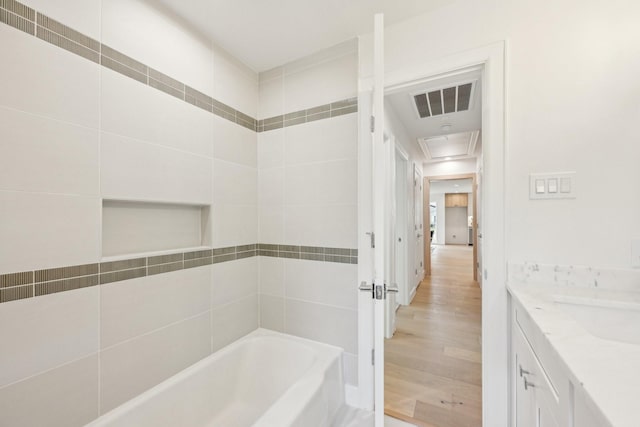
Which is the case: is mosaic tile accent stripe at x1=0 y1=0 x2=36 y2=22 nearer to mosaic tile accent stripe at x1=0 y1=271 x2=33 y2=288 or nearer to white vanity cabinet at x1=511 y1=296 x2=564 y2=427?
mosaic tile accent stripe at x1=0 y1=271 x2=33 y2=288

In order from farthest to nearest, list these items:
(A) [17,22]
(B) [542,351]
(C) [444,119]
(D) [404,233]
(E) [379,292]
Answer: (D) [404,233] → (C) [444,119] → (E) [379,292] → (A) [17,22] → (B) [542,351]

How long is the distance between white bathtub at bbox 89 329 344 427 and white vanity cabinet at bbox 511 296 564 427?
907mm

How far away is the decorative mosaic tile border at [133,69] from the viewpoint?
0.96m

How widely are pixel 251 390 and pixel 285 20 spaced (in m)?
2.35

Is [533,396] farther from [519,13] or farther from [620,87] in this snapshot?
[519,13]

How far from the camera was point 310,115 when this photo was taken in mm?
1859

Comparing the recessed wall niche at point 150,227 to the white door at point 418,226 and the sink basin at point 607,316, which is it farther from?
the white door at point 418,226

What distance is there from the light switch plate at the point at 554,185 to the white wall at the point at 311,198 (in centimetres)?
93

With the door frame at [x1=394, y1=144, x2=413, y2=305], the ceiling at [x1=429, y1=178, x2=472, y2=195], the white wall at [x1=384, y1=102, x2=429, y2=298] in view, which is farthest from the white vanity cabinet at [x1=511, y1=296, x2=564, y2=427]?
the ceiling at [x1=429, y1=178, x2=472, y2=195]

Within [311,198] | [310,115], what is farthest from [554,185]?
[310,115]

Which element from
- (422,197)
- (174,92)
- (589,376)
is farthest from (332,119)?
(422,197)

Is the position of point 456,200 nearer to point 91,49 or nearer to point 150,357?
point 150,357

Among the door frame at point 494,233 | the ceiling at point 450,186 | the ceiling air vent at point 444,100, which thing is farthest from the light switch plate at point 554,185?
the ceiling at point 450,186

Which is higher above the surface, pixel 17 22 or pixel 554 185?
pixel 17 22
